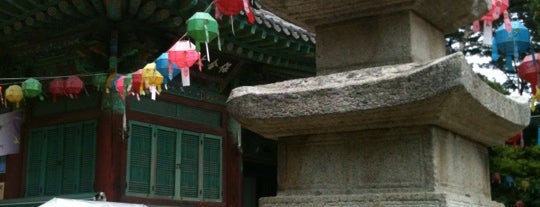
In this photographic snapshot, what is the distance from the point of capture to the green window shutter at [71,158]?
10039mm

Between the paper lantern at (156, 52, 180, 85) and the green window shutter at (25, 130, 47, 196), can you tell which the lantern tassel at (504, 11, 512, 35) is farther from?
the green window shutter at (25, 130, 47, 196)

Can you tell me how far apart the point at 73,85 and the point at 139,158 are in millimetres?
1461

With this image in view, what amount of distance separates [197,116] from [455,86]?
27.2 ft

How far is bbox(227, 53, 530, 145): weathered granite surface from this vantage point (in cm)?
312

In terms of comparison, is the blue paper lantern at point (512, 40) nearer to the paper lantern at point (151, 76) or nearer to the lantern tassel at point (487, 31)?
the lantern tassel at point (487, 31)

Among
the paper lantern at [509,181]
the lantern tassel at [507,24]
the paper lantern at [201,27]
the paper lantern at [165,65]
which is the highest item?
the lantern tassel at [507,24]

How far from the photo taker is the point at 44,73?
10.4 m

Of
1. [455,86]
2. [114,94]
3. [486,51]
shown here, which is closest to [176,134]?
[114,94]

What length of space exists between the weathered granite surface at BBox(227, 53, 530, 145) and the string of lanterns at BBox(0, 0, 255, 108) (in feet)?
10.6

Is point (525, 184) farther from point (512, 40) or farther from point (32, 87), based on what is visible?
point (32, 87)

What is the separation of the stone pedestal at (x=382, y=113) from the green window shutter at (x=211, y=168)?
708 centimetres

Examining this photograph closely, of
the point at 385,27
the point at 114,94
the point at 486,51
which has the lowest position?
the point at 385,27

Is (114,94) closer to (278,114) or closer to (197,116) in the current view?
(197,116)

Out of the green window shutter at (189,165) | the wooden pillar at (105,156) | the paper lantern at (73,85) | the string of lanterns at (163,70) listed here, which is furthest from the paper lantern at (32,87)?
the green window shutter at (189,165)
